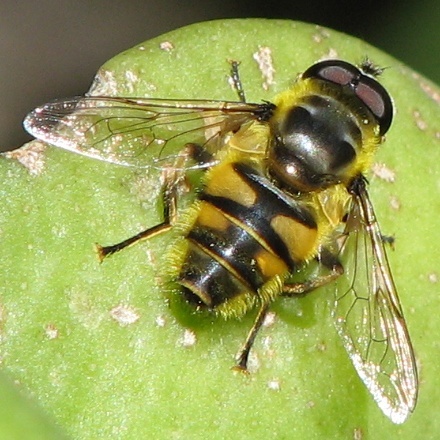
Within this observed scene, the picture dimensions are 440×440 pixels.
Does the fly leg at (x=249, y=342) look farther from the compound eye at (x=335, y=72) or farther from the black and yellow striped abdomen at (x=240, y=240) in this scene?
the compound eye at (x=335, y=72)

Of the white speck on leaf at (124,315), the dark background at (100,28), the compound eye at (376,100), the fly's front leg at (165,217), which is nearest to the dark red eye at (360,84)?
the compound eye at (376,100)

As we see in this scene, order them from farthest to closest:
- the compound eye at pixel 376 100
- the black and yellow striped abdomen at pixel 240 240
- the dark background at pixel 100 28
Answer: the dark background at pixel 100 28, the compound eye at pixel 376 100, the black and yellow striped abdomen at pixel 240 240

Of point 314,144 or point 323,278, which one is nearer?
point 314,144

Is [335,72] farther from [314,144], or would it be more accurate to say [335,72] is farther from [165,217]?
[165,217]

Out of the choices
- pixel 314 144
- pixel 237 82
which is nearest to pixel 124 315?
pixel 314 144

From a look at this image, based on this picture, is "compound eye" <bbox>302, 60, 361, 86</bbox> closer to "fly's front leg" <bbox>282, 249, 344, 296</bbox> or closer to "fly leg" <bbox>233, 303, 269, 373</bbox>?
"fly's front leg" <bbox>282, 249, 344, 296</bbox>

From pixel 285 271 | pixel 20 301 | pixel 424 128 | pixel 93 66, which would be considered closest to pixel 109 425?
pixel 20 301
